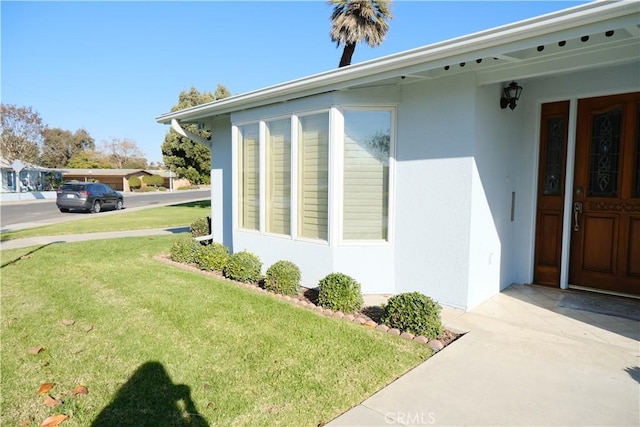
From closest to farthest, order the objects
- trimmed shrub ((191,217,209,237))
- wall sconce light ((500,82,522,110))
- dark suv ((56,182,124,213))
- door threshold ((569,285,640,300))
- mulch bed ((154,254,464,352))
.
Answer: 1. mulch bed ((154,254,464,352))
2. door threshold ((569,285,640,300))
3. wall sconce light ((500,82,522,110))
4. trimmed shrub ((191,217,209,237))
5. dark suv ((56,182,124,213))

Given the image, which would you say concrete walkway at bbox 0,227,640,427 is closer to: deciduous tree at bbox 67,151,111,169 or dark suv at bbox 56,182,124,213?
dark suv at bbox 56,182,124,213

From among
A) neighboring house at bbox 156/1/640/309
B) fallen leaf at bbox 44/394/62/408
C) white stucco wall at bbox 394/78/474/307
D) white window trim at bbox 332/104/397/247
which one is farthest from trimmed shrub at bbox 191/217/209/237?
fallen leaf at bbox 44/394/62/408

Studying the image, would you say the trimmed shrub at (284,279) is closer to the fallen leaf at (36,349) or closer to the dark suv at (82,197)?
the fallen leaf at (36,349)

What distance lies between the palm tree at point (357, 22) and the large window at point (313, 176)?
10.7 metres

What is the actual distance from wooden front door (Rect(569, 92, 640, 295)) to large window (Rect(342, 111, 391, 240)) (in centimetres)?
255

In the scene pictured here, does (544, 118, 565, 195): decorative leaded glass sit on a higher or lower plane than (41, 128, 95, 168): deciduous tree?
lower

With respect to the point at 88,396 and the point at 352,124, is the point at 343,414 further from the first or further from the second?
the point at 352,124

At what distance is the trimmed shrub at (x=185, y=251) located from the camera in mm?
7410

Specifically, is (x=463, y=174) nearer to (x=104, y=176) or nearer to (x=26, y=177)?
(x=26, y=177)

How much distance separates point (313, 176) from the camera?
569cm

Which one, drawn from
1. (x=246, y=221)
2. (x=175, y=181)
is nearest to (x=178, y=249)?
(x=246, y=221)

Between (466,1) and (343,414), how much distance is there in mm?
7035

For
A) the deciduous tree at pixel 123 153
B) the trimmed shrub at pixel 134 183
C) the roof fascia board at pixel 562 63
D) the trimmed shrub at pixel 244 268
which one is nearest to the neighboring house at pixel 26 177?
the trimmed shrub at pixel 134 183

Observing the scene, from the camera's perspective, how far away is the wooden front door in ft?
15.5
